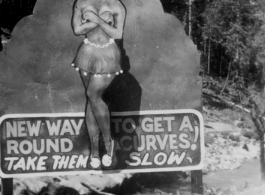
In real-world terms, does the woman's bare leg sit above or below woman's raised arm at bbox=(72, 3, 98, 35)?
below

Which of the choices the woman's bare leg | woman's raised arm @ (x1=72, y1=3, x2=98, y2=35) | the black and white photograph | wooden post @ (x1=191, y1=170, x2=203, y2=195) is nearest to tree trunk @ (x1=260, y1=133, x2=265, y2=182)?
the black and white photograph

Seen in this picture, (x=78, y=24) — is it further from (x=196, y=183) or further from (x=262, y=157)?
(x=262, y=157)

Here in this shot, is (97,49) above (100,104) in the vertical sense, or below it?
above

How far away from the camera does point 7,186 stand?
2422 millimetres

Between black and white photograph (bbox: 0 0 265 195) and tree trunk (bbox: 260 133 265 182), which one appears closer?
black and white photograph (bbox: 0 0 265 195)

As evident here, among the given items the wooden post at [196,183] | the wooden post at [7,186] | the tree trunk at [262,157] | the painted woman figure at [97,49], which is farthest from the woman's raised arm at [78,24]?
the tree trunk at [262,157]

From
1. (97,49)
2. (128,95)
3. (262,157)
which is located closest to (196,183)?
(262,157)

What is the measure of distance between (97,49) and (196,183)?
1017 mm

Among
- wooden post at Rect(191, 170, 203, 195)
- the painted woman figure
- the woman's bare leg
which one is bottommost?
wooden post at Rect(191, 170, 203, 195)

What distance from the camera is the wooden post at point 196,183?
251 centimetres

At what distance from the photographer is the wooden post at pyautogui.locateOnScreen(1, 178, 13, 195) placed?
7.93 ft

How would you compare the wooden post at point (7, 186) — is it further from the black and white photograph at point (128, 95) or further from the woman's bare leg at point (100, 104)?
the woman's bare leg at point (100, 104)

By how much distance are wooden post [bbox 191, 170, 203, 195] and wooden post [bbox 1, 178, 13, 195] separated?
1095mm

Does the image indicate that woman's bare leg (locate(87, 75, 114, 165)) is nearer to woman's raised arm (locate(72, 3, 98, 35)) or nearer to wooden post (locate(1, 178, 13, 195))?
woman's raised arm (locate(72, 3, 98, 35))
